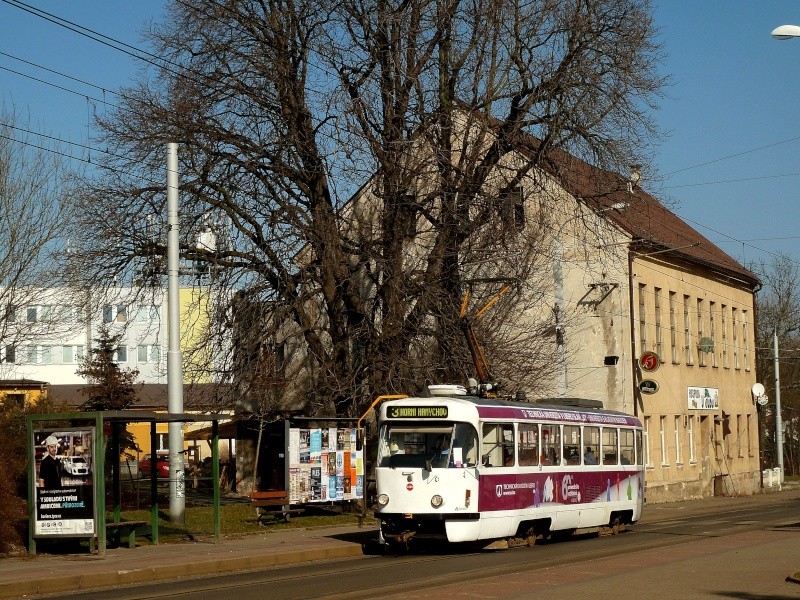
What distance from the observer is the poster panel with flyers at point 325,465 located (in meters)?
27.2

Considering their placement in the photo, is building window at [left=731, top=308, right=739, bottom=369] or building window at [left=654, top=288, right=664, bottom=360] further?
building window at [left=731, top=308, right=739, bottom=369]

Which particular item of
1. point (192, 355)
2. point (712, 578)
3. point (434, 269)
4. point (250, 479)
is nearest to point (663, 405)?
point (250, 479)

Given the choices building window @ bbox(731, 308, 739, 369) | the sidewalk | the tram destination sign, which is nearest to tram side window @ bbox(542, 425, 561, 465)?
the tram destination sign

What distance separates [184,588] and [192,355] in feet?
47.6

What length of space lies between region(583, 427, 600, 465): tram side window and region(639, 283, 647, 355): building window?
65.1 feet

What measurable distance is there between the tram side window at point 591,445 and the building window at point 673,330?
23.6 meters

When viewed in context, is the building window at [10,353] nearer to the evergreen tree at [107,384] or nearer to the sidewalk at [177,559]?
the sidewalk at [177,559]

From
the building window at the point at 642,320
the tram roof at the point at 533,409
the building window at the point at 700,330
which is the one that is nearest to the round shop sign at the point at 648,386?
the building window at the point at 642,320

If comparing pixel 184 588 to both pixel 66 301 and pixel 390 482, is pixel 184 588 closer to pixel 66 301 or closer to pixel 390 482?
pixel 390 482

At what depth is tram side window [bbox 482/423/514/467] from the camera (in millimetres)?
22234

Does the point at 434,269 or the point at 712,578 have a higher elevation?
the point at 434,269

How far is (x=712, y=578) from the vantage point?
16016 millimetres

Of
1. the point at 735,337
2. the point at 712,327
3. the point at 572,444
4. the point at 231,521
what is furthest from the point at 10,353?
the point at 735,337

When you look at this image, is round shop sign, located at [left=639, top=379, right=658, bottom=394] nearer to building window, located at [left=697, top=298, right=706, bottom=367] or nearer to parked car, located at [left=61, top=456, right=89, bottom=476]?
building window, located at [left=697, top=298, right=706, bottom=367]
